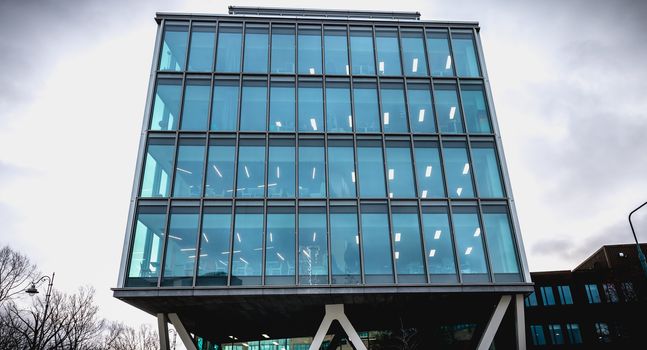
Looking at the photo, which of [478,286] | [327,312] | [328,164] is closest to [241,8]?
[328,164]

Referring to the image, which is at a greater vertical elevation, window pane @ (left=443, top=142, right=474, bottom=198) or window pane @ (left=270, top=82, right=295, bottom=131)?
window pane @ (left=270, top=82, right=295, bottom=131)

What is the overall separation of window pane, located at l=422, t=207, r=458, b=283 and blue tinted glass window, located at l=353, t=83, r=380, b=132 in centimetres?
568

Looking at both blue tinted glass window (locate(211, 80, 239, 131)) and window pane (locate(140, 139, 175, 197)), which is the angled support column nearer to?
window pane (locate(140, 139, 175, 197))

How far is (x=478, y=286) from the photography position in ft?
66.2

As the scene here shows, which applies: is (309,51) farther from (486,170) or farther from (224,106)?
(486,170)

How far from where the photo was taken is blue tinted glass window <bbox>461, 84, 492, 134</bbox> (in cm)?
2425

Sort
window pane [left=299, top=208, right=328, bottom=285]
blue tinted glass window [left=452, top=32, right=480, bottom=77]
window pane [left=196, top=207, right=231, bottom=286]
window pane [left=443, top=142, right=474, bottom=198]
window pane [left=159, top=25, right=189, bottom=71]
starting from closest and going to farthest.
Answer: window pane [left=196, top=207, right=231, bottom=286] → window pane [left=299, top=208, right=328, bottom=285] → window pane [left=443, top=142, right=474, bottom=198] → window pane [left=159, top=25, right=189, bottom=71] → blue tinted glass window [left=452, top=32, right=480, bottom=77]

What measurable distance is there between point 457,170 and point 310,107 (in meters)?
8.94

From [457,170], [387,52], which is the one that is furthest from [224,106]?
[457,170]

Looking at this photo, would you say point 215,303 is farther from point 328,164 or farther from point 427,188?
point 427,188

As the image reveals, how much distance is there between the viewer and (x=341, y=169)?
2264 centimetres

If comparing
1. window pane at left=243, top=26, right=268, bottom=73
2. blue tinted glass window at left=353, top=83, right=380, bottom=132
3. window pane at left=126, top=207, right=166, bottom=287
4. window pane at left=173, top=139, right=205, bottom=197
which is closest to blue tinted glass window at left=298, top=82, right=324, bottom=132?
blue tinted glass window at left=353, top=83, right=380, bottom=132

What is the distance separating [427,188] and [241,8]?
18547 mm

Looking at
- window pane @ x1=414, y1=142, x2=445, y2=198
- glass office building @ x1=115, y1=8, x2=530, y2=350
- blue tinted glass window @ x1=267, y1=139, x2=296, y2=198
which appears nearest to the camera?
glass office building @ x1=115, y1=8, x2=530, y2=350
